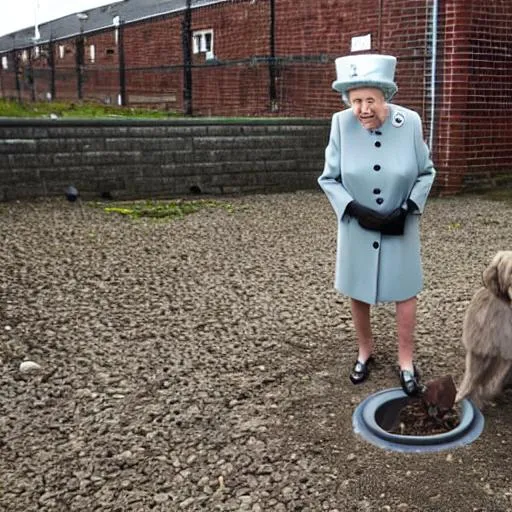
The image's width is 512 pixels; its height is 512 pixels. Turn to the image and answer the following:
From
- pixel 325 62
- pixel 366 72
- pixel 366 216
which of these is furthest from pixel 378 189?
pixel 325 62

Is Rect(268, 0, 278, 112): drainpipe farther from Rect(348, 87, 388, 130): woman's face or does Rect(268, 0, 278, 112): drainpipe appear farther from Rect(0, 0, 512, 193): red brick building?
Rect(348, 87, 388, 130): woman's face

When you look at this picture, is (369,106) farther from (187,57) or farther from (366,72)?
(187,57)

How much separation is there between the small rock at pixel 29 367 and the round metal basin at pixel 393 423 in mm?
1920

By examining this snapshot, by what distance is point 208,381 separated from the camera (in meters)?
4.41

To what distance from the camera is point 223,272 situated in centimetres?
690

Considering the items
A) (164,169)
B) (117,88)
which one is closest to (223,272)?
(164,169)

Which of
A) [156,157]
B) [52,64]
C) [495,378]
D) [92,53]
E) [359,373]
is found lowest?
[359,373]

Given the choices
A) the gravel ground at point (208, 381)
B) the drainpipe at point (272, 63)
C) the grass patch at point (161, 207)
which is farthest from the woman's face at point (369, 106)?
the drainpipe at point (272, 63)

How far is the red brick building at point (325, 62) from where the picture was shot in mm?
11195

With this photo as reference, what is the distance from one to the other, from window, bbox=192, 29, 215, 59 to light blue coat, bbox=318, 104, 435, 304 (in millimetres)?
12762

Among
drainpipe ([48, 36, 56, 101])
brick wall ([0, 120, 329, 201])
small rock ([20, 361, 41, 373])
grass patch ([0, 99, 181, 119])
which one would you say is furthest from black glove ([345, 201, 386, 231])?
drainpipe ([48, 36, 56, 101])

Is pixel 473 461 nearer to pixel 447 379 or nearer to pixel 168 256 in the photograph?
pixel 447 379

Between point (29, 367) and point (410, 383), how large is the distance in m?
2.20

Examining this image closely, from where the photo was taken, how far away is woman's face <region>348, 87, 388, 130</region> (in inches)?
149
